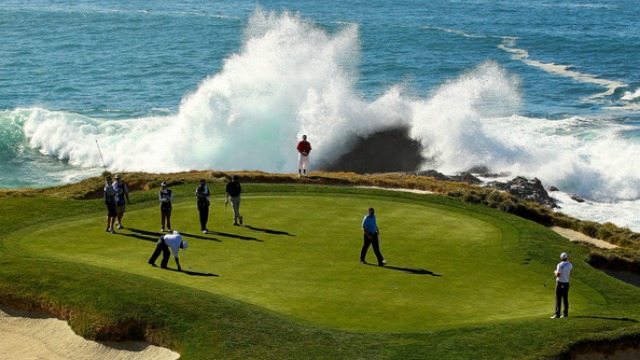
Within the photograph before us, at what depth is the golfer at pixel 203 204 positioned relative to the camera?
2855 centimetres

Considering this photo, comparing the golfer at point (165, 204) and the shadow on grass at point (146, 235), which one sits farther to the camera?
the golfer at point (165, 204)

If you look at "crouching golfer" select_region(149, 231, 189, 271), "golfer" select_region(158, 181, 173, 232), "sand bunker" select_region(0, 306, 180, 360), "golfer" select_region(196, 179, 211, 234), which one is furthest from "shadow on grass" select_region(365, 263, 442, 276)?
"sand bunker" select_region(0, 306, 180, 360)

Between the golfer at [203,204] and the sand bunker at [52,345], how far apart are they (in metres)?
6.97

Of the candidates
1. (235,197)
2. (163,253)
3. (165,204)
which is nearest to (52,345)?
(163,253)

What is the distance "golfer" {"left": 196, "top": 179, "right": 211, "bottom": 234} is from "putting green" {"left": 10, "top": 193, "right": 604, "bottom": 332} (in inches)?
14.4

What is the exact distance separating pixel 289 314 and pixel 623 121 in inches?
2096

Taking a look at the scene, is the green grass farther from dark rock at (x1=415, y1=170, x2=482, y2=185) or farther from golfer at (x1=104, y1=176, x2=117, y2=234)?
dark rock at (x1=415, y1=170, x2=482, y2=185)

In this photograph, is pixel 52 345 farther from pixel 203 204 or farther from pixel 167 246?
pixel 203 204

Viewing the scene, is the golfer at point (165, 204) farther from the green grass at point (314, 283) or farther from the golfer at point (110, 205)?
the golfer at point (110, 205)

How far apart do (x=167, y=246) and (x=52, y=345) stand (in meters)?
4.49

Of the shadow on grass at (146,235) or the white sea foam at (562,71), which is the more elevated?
the white sea foam at (562,71)

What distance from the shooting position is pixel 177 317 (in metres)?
21.6

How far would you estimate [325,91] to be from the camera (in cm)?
5816

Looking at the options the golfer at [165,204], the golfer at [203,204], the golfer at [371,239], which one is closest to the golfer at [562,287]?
the golfer at [371,239]
